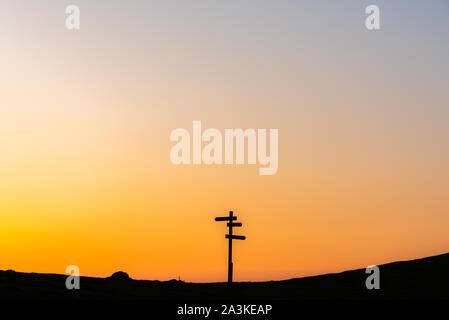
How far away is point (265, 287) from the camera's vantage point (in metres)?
45.8

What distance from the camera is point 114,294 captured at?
36.1 metres

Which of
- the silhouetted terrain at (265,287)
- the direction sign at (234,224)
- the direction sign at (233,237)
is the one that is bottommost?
the silhouetted terrain at (265,287)

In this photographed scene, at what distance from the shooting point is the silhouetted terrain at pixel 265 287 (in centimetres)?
3531

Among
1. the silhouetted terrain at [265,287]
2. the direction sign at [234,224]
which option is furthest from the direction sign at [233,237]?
the silhouetted terrain at [265,287]

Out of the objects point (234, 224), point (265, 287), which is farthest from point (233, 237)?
point (265, 287)

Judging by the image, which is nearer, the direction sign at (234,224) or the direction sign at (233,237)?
the direction sign at (233,237)

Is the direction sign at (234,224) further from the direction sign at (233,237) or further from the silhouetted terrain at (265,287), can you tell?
the silhouetted terrain at (265,287)
